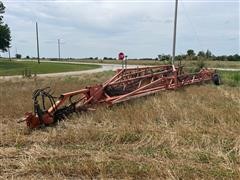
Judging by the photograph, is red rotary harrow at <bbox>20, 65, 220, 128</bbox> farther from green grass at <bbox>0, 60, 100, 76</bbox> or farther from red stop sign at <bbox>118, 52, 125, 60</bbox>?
green grass at <bbox>0, 60, 100, 76</bbox>

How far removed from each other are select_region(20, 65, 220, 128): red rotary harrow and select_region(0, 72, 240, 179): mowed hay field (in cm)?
32

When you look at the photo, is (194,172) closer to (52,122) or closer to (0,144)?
(0,144)

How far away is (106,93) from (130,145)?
3935mm

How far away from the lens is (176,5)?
78.4ft

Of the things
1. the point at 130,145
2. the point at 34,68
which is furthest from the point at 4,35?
the point at 130,145

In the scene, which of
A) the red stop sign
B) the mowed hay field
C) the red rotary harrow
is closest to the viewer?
the mowed hay field

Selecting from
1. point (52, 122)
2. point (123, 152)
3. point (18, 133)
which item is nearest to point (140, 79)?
point (52, 122)

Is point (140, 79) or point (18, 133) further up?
point (140, 79)

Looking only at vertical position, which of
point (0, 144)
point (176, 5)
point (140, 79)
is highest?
point (176, 5)

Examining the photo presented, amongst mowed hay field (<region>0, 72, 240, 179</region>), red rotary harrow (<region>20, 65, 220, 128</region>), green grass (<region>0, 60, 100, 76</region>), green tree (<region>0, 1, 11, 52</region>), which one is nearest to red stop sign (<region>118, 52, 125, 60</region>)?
red rotary harrow (<region>20, 65, 220, 128</region>)

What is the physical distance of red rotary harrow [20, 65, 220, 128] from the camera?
24.8 feet

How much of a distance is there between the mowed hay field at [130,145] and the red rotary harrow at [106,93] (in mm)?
322

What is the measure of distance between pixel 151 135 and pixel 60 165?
6.26 feet

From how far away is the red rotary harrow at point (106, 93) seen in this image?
7.57 metres
